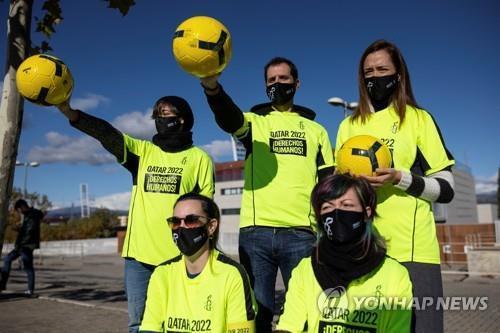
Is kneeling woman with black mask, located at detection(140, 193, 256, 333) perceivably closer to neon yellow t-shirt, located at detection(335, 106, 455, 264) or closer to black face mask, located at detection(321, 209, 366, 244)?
black face mask, located at detection(321, 209, 366, 244)

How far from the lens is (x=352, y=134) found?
343 centimetres

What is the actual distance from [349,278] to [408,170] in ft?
2.73

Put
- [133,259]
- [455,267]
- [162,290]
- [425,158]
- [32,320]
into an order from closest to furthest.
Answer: [425,158]
[162,290]
[133,259]
[32,320]
[455,267]

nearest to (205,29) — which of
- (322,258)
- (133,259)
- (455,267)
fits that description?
(322,258)

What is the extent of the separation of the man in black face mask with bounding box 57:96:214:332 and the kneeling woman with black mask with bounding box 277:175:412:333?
171 centimetres

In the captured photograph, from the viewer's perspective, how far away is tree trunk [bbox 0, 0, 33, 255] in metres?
6.55

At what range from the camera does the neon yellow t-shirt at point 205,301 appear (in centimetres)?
335

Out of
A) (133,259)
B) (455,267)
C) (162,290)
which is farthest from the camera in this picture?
(455,267)

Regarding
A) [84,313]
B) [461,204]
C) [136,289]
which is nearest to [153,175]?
[136,289]

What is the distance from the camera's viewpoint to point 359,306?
288 centimetres

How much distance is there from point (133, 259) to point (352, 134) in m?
2.30

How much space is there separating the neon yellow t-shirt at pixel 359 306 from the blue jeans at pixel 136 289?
1.74 meters

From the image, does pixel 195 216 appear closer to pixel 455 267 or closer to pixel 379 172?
pixel 379 172
